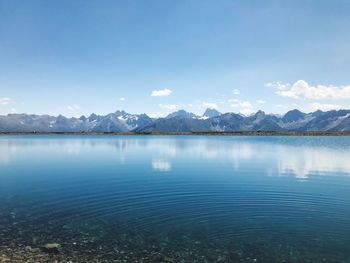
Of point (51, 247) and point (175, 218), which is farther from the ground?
point (51, 247)

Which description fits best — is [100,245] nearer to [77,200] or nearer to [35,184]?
[77,200]

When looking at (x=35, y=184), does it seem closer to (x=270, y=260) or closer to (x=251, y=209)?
(x=251, y=209)

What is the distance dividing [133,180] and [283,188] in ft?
83.3

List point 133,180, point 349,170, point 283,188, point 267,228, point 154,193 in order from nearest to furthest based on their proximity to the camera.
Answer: point 267,228 → point 154,193 → point 283,188 → point 133,180 → point 349,170

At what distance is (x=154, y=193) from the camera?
4494 cm

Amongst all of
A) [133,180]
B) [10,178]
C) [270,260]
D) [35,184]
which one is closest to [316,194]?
[270,260]

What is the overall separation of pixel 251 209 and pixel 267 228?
6.74m

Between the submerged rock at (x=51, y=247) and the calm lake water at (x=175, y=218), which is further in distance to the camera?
the calm lake water at (x=175, y=218)

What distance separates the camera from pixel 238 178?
58.4 metres

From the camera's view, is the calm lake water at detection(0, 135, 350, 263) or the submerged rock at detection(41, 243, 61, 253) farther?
the calm lake water at detection(0, 135, 350, 263)

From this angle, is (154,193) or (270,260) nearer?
(270,260)

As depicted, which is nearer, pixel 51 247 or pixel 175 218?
pixel 51 247

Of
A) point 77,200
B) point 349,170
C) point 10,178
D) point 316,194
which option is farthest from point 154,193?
point 349,170

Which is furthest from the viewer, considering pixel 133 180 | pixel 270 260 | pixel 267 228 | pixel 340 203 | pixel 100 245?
pixel 133 180
